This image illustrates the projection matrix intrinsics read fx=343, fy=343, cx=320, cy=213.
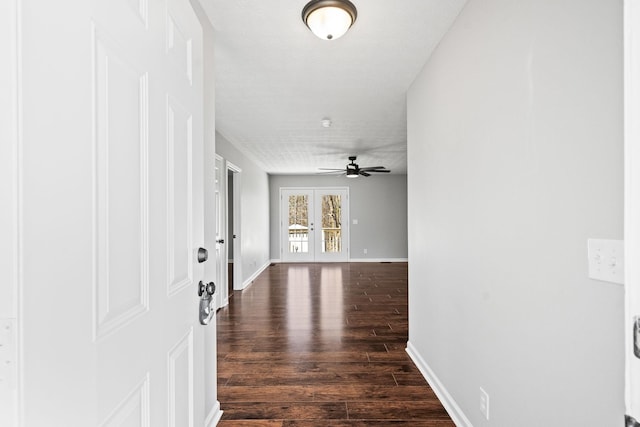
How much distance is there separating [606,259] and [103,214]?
130 centimetres

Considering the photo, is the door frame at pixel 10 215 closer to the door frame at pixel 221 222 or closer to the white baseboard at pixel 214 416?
the white baseboard at pixel 214 416

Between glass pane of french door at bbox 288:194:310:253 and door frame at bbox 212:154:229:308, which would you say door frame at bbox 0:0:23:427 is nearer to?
door frame at bbox 212:154:229:308

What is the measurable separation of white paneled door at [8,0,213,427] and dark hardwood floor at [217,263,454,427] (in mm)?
1138

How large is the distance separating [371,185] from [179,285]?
792 centimetres

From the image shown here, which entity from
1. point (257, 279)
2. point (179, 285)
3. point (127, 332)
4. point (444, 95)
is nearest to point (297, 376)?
point (179, 285)

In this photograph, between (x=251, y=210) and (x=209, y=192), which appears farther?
(x=251, y=210)

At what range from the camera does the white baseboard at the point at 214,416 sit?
6.25 ft

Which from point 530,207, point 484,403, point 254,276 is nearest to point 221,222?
point 254,276

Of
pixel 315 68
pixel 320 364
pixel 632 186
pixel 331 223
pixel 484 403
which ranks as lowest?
pixel 320 364

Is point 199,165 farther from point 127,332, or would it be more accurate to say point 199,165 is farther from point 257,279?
point 257,279

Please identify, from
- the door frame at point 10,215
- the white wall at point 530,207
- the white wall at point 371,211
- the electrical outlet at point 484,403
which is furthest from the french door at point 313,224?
the door frame at point 10,215

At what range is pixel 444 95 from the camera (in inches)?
85.5

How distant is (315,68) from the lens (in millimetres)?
2613

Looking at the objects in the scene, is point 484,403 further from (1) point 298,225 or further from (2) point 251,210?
(1) point 298,225
